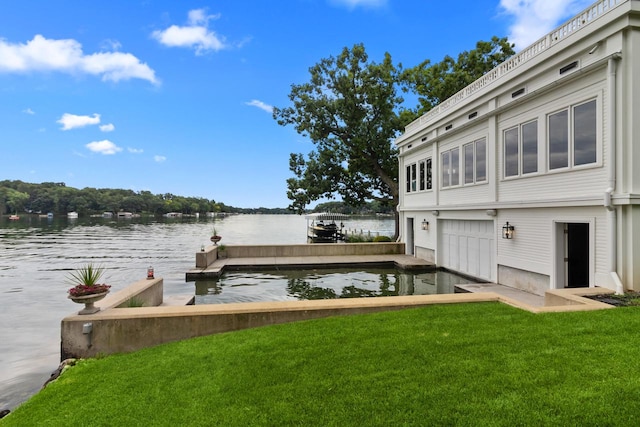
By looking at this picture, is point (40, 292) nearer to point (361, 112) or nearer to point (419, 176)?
point (419, 176)

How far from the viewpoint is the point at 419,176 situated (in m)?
19.2

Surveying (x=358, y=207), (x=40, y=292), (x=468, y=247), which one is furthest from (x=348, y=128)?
(x=40, y=292)

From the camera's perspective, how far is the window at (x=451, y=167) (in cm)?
1511

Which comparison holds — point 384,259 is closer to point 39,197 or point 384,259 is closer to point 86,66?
point 86,66

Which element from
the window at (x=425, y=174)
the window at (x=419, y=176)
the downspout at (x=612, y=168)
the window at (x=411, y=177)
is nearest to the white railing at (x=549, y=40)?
the downspout at (x=612, y=168)

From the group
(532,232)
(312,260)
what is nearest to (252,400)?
(532,232)

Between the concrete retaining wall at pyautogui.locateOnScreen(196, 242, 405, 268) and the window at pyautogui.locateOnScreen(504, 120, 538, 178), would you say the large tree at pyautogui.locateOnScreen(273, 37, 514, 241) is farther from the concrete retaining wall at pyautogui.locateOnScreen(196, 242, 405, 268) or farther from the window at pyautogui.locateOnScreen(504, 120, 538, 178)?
the window at pyautogui.locateOnScreen(504, 120, 538, 178)

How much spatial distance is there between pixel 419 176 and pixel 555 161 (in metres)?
9.70

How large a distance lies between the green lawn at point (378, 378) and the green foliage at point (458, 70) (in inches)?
942

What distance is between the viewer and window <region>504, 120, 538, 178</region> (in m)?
10.5

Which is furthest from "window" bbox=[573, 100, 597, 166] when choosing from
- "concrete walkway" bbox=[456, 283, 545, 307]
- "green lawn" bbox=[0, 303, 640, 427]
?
"green lawn" bbox=[0, 303, 640, 427]

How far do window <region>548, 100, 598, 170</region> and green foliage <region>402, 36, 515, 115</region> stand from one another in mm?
18461

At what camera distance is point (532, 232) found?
1056 cm

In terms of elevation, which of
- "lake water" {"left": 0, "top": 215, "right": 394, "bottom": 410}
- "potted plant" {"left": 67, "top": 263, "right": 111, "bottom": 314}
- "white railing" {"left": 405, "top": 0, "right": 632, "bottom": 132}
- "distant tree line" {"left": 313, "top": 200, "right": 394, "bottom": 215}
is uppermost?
"white railing" {"left": 405, "top": 0, "right": 632, "bottom": 132}
